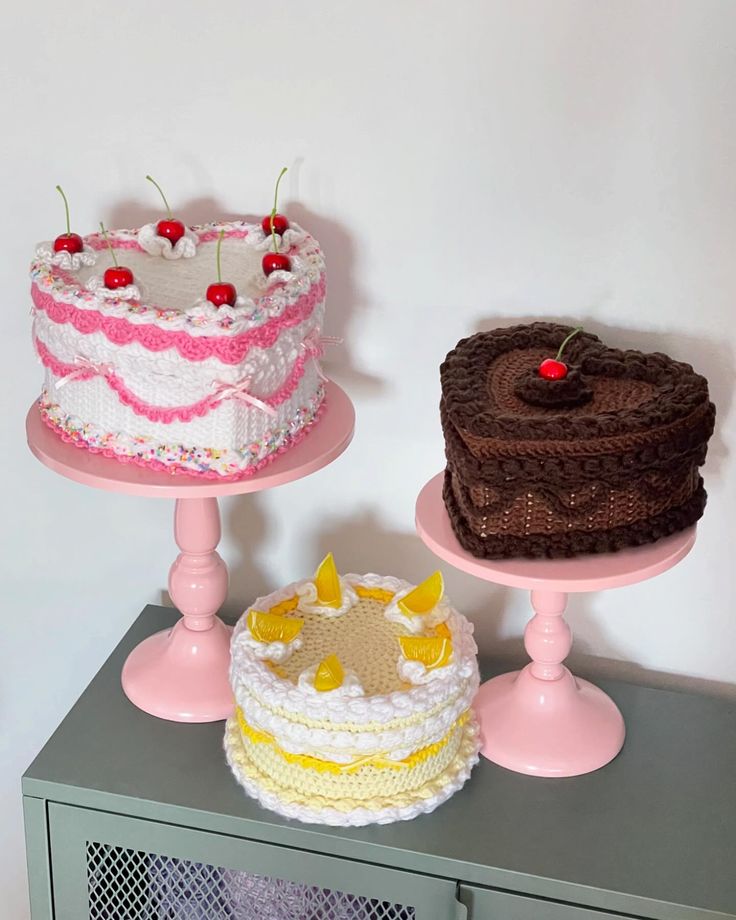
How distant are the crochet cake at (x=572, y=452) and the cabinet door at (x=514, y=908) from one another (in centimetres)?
33

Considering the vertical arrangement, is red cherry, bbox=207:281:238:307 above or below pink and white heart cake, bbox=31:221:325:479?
above

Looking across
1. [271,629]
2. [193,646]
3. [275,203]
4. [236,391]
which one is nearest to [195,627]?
[193,646]

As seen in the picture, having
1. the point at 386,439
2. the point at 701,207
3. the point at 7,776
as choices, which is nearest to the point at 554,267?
the point at 701,207

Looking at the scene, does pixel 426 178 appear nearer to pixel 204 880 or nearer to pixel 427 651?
pixel 427 651

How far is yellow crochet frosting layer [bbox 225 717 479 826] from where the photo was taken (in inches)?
40.8

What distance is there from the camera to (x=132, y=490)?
983mm

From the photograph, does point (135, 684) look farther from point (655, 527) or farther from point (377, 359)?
point (655, 527)

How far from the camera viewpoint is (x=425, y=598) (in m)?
1.14

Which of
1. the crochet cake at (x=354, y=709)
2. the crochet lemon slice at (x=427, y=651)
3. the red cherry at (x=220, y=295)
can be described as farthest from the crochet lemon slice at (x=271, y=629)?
the red cherry at (x=220, y=295)

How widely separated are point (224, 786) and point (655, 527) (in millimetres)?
501

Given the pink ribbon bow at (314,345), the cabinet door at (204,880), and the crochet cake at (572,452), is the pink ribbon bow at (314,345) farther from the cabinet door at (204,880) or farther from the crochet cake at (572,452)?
A: the cabinet door at (204,880)

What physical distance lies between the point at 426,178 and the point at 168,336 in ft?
1.20

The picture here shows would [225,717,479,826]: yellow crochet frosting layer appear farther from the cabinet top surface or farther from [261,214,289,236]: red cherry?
[261,214,289,236]: red cherry

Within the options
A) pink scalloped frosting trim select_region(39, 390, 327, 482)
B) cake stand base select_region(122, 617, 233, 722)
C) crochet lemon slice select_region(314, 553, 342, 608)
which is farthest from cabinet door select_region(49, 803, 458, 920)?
pink scalloped frosting trim select_region(39, 390, 327, 482)
